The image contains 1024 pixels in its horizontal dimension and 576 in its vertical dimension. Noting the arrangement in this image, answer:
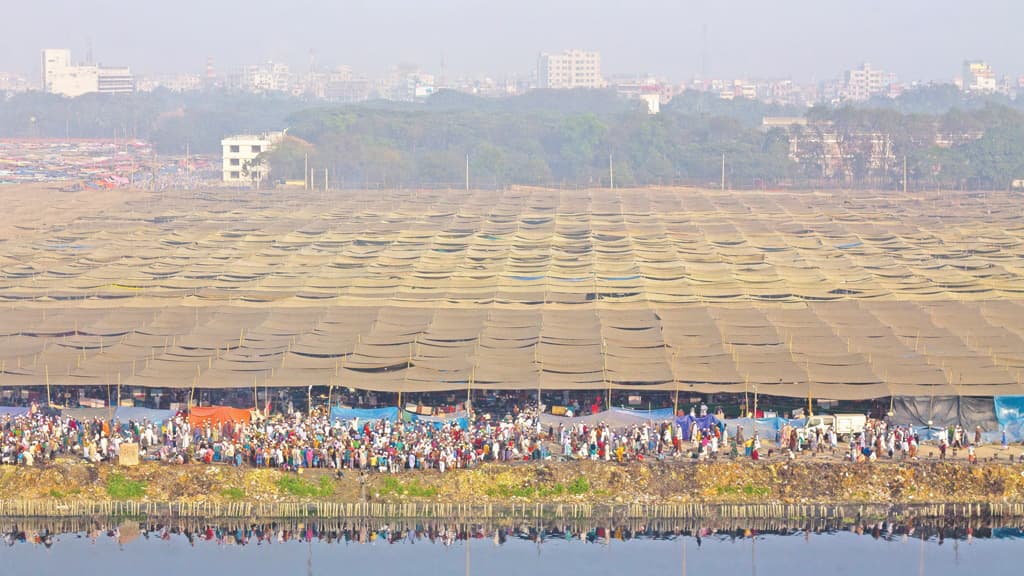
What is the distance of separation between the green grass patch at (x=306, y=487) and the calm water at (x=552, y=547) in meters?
0.62

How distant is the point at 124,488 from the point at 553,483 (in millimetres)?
7880

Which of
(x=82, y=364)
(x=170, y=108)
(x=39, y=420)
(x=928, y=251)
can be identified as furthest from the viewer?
(x=170, y=108)

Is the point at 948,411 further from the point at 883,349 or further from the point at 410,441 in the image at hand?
the point at 410,441

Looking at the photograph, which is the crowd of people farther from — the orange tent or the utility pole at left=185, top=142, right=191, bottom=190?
the utility pole at left=185, top=142, right=191, bottom=190

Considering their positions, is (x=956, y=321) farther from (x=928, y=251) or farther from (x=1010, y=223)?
(x=1010, y=223)

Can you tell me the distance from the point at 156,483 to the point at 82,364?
6153 millimetres

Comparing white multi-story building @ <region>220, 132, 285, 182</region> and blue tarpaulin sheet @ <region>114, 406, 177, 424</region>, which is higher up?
white multi-story building @ <region>220, 132, 285, 182</region>

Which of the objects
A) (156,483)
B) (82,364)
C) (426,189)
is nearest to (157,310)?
(82,364)

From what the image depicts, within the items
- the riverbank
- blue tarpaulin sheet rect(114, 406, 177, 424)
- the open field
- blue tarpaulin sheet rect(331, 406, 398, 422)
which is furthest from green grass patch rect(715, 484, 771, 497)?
blue tarpaulin sheet rect(114, 406, 177, 424)

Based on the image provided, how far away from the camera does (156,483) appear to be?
26.9 meters

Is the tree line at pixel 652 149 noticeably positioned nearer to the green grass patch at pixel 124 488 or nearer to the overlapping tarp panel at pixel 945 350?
the overlapping tarp panel at pixel 945 350

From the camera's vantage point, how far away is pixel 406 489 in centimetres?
2680

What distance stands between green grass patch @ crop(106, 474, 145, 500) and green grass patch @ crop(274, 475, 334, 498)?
256cm

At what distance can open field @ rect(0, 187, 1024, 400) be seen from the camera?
3123 centimetres
